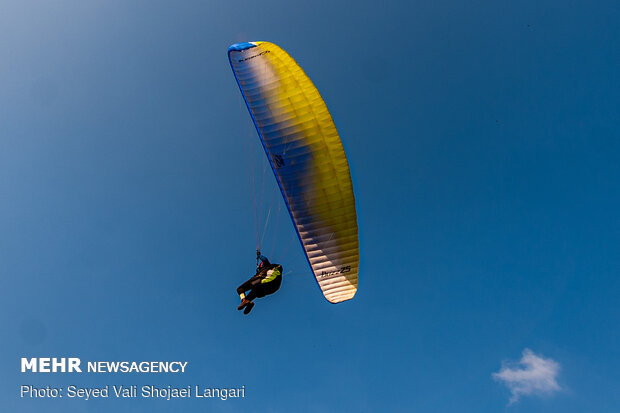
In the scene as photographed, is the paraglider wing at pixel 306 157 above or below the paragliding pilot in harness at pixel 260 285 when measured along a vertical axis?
above

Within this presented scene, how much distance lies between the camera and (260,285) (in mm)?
A: 13773

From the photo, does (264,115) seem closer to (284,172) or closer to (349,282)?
(284,172)

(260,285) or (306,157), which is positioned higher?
(306,157)

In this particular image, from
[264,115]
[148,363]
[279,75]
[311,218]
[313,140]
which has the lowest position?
[148,363]

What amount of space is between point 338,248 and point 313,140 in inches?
195

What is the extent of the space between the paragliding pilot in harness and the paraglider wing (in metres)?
1.77

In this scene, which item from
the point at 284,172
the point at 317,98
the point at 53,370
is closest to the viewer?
the point at 317,98

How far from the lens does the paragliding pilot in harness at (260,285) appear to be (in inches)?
539

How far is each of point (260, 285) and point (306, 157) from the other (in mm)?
5718

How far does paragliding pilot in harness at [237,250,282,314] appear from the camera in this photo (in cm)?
1370

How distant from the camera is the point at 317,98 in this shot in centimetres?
1366

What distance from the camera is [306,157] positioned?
14242 millimetres

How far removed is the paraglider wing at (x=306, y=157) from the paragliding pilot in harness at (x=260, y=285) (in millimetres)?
1767

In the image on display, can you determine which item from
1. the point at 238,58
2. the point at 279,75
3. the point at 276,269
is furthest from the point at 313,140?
the point at 276,269
